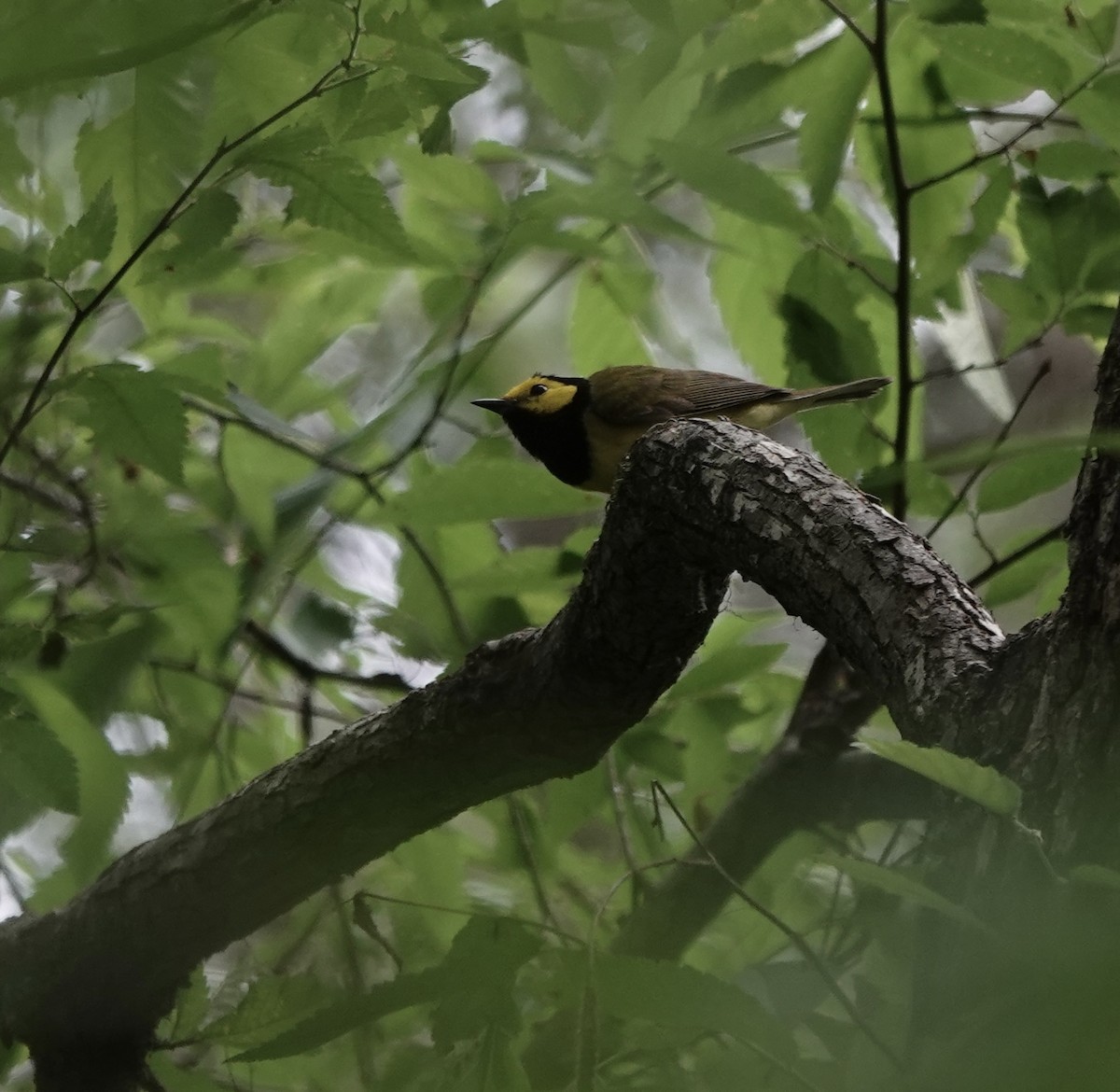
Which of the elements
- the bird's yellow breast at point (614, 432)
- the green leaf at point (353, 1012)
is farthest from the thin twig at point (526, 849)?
the bird's yellow breast at point (614, 432)

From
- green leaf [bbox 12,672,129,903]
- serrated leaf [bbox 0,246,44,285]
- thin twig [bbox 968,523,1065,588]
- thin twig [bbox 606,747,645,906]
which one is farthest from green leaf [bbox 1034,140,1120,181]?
green leaf [bbox 12,672,129,903]

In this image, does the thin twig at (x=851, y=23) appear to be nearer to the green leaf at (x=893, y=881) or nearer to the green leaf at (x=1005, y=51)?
the green leaf at (x=1005, y=51)

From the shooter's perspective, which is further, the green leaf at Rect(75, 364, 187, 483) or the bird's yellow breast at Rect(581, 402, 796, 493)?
the bird's yellow breast at Rect(581, 402, 796, 493)

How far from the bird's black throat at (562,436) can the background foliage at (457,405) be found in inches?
21.2

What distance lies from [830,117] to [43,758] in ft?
4.91

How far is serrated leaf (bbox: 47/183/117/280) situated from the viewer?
1.42m

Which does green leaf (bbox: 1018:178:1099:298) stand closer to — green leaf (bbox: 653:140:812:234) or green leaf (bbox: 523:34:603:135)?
green leaf (bbox: 653:140:812:234)

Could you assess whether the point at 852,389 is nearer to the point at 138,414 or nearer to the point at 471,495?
the point at 471,495

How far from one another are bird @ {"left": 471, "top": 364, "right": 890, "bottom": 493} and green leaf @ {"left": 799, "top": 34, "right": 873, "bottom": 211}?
1.05 metres

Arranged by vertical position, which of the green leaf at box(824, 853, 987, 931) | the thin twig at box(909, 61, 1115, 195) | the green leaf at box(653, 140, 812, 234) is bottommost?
the green leaf at box(824, 853, 987, 931)

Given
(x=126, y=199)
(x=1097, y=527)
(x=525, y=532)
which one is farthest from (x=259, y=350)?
(x=525, y=532)

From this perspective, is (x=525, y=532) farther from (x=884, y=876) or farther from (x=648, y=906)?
(x=884, y=876)

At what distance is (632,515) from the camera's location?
1.49 m

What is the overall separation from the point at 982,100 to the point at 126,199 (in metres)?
1.39
